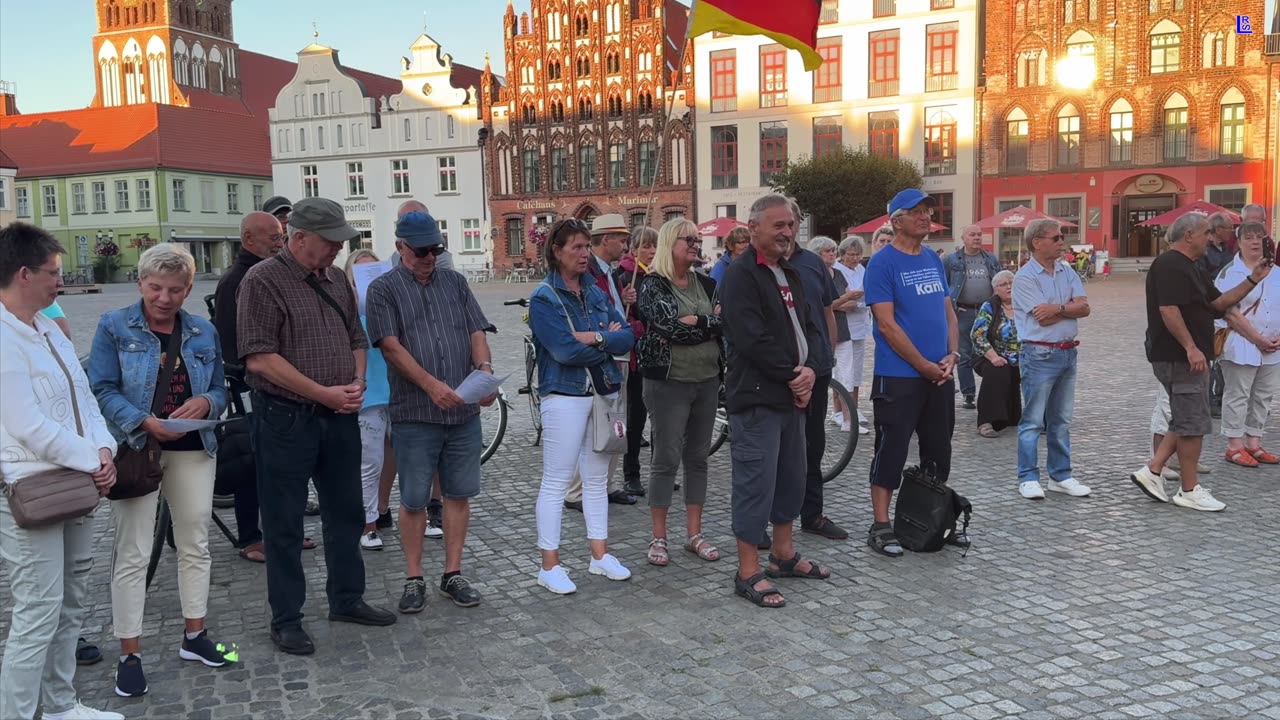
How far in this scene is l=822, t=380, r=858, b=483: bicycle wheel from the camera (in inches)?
289

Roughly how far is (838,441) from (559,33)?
46.5 metres

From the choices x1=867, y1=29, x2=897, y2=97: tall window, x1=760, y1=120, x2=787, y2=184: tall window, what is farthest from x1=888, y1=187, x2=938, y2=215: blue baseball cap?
x1=760, y1=120, x2=787, y2=184: tall window

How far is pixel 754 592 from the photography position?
497cm

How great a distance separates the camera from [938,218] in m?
45.2

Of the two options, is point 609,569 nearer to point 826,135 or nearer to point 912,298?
point 912,298

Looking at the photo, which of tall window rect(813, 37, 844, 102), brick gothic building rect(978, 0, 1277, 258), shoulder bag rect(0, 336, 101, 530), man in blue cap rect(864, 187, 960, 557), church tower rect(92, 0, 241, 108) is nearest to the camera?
shoulder bag rect(0, 336, 101, 530)

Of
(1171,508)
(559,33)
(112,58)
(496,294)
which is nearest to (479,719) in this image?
(1171,508)

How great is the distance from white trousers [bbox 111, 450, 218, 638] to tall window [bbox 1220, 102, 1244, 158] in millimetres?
45057

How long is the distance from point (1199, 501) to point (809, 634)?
3.42 metres

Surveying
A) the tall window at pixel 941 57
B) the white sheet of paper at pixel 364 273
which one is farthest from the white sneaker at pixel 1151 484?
the tall window at pixel 941 57

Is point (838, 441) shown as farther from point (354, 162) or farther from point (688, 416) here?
point (354, 162)

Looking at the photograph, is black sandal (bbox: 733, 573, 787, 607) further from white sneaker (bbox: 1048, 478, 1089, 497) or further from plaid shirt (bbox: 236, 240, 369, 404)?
white sneaker (bbox: 1048, 478, 1089, 497)

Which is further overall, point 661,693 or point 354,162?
point 354,162

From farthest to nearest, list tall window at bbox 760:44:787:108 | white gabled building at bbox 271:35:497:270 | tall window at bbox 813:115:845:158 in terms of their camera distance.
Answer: white gabled building at bbox 271:35:497:270
tall window at bbox 760:44:787:108
tall window at bbox 813:115:845:158
